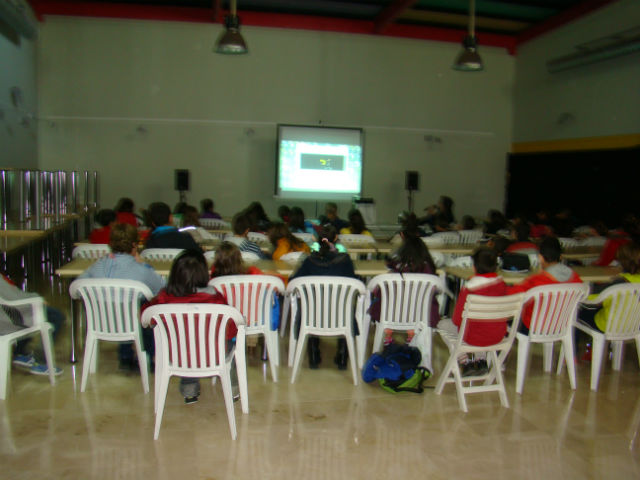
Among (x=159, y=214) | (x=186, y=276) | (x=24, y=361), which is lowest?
(x=24, y=361)

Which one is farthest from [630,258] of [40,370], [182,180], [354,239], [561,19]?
[182,180]

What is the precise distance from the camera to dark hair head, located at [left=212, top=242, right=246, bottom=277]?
3.45 meters

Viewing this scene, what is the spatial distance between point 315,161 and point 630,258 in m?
6.96

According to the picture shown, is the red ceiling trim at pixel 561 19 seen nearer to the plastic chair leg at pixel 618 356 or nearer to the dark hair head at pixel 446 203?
the dark hair head at pixel 446 203

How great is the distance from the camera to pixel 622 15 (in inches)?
334

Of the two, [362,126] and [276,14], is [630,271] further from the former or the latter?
[276,14]

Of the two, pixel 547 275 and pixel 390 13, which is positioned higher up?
pixel 390 13

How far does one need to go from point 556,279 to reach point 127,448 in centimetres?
→ 290

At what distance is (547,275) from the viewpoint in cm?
365

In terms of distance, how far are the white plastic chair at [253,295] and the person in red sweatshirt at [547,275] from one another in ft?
5.44

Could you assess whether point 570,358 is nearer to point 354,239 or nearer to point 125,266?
point 354,239

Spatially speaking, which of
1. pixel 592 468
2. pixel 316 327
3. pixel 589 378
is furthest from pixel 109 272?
pixel 589 378

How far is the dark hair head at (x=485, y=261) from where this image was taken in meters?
3.45

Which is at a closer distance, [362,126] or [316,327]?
[316,327]
